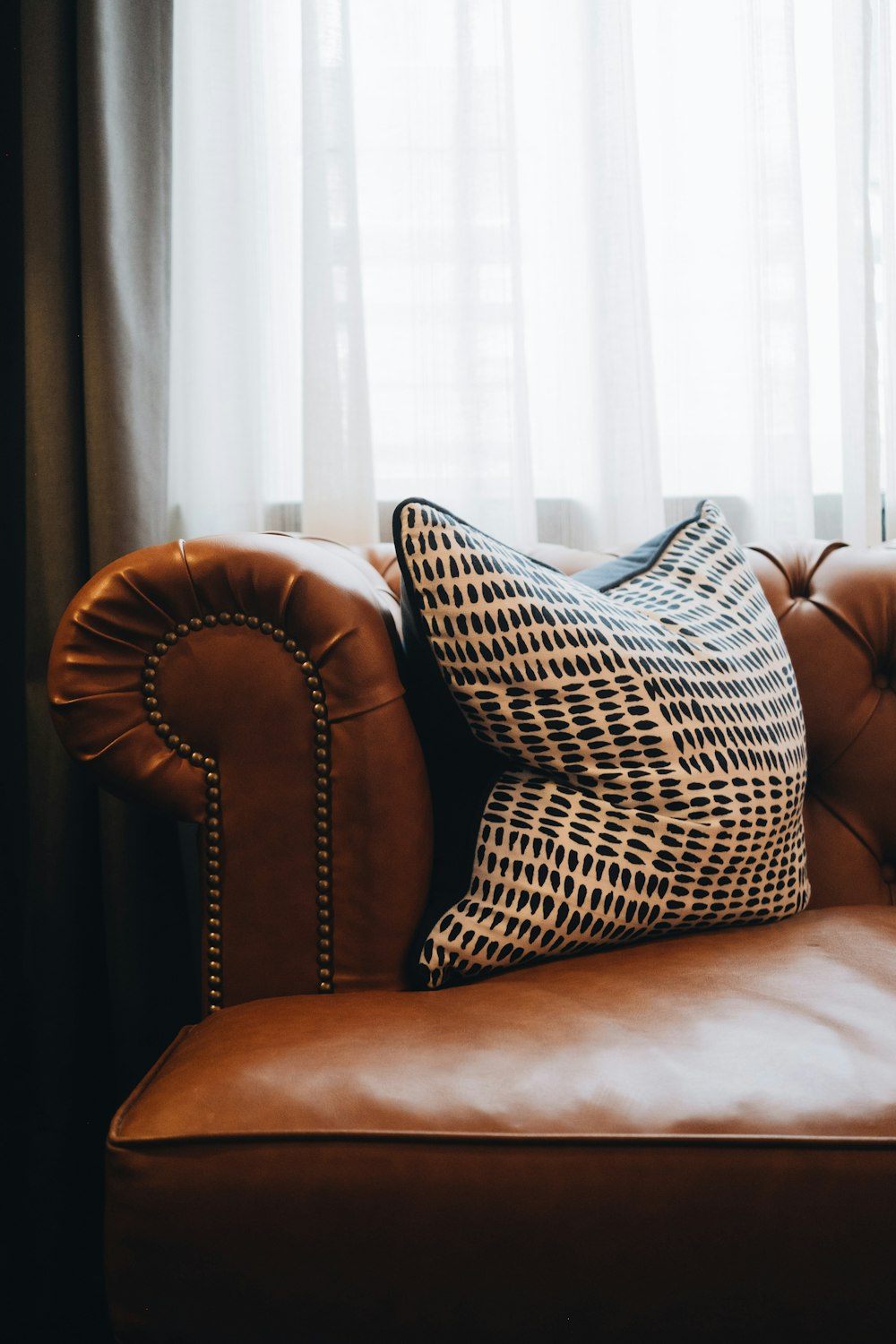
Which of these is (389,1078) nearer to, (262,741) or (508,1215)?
(508,1215)

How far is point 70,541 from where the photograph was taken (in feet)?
3.76

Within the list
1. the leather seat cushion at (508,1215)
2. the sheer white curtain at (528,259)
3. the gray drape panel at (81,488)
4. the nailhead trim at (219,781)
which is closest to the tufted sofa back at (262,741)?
the nailhead trim at (219,781)

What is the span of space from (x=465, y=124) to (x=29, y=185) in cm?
62

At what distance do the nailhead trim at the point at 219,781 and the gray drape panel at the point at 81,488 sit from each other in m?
0.48

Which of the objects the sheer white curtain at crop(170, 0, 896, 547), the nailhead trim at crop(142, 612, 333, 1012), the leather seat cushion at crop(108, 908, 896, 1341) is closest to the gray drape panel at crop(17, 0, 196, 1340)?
the sheer white curtain at crop(170, 0, 896, 547)

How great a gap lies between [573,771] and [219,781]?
293mm

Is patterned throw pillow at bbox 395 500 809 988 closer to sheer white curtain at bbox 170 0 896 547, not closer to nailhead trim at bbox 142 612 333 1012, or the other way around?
nailhead trim at bbox 142 612 333 1012

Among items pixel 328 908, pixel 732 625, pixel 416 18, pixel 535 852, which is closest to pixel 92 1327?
pixel 328 908

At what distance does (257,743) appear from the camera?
27.5 inches

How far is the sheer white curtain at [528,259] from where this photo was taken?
1.29 meters

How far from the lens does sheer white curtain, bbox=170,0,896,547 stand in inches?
50.6

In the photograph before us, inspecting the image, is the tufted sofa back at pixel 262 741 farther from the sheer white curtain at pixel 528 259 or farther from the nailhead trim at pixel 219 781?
the sheer white curtain at pixel 528 259

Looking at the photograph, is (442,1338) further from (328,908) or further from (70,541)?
(70,541)

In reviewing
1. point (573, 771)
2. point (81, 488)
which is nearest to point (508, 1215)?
point (573, 771)
